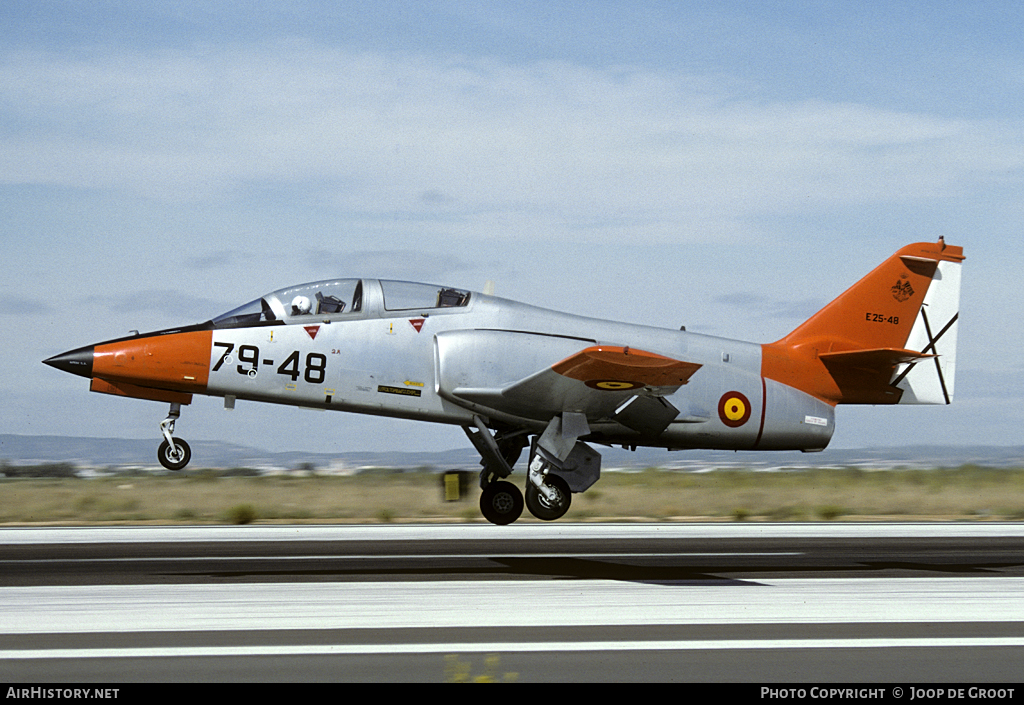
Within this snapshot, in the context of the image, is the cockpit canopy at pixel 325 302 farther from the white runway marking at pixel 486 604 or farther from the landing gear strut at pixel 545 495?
the white runway marking at pixel 486 604

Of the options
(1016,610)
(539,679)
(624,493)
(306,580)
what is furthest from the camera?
(624,493)

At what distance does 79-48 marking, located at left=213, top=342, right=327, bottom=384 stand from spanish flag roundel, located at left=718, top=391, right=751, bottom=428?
606 centimetres

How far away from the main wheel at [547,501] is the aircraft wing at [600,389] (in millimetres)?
1033

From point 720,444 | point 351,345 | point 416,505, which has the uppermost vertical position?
point 351,345

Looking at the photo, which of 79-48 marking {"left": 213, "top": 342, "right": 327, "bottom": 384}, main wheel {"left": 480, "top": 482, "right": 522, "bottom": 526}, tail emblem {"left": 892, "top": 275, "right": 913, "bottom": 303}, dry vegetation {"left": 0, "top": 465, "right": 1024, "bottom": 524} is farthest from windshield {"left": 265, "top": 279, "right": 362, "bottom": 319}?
dry vegetation {"left": 0, "top": 465, "right": 1024, "bottom": 524}

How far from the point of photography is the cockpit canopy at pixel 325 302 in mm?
14344

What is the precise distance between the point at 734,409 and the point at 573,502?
49.1 ft

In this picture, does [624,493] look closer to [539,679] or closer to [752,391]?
[752,391]

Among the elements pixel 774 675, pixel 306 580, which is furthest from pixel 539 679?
pixel 306 580

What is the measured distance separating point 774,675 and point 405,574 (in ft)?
20.6

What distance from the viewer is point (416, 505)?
28891 millimetres

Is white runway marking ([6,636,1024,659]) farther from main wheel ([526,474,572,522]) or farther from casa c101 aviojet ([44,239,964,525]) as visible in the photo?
main wheel ([526,474,572,522])

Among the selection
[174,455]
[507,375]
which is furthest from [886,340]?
[174,455]

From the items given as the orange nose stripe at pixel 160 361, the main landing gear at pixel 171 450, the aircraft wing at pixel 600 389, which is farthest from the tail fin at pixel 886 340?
the main landing gear at pixel 171 450
